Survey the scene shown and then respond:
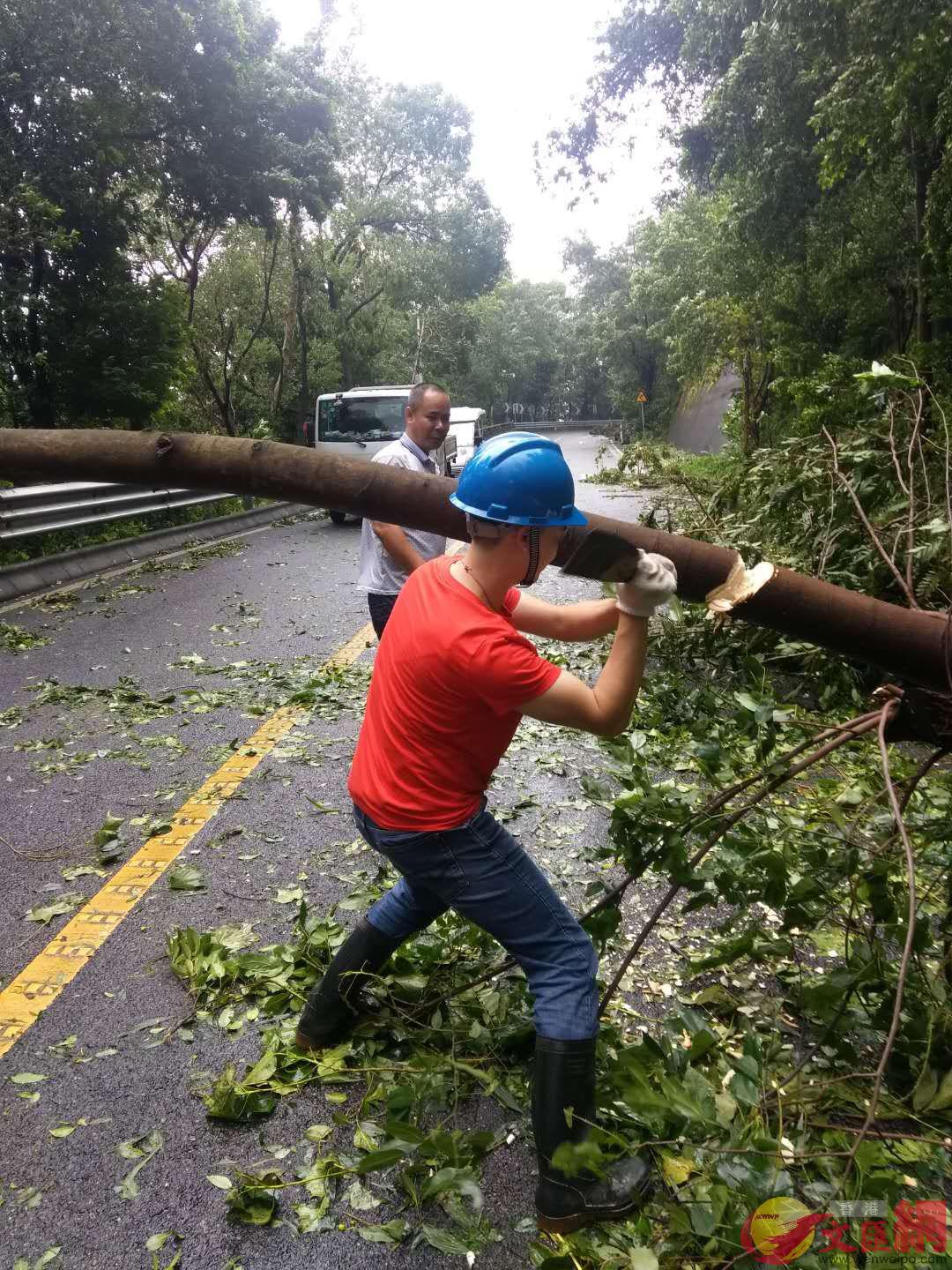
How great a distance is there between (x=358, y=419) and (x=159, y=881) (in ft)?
44.8

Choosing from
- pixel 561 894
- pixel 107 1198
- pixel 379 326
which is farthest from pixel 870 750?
pixel 379 326

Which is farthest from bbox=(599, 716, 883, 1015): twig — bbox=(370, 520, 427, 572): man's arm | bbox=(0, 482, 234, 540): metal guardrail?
bbox=(0, 482, 234, 540): metal guardrail

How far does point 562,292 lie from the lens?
295 ft

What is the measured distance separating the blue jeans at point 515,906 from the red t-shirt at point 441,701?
67 mm

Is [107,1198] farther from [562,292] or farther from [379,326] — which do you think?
[562,292]

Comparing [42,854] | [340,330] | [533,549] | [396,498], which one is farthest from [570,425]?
[533,549]

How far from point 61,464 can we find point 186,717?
12.3 feet

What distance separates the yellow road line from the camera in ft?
9.04

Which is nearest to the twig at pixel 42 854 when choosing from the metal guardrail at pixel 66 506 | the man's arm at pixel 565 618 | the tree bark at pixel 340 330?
the man's arm at pixel 565 618

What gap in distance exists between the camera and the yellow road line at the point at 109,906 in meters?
2.75

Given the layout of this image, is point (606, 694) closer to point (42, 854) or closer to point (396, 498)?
point (396, 498)

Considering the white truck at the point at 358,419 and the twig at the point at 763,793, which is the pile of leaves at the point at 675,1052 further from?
the white truck at the point at 358,419

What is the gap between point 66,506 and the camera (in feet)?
33.6

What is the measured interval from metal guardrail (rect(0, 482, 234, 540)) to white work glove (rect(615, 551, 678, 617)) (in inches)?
274
